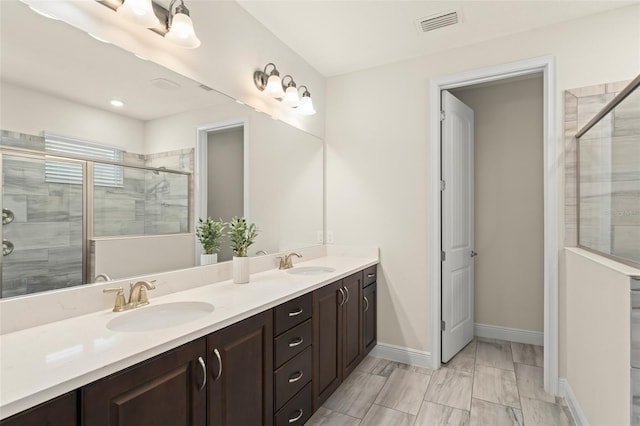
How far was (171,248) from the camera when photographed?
170cm

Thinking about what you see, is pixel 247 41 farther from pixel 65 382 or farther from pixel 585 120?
pixel 585 120

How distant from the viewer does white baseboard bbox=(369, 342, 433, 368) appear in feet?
8.77

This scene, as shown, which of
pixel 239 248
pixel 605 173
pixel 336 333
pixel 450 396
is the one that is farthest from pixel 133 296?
pixel 605 173

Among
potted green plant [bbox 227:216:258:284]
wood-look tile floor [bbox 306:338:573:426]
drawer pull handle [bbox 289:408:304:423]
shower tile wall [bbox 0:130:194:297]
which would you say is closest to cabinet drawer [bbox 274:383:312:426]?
drawer pull handle [bbox 289:408:304:423]

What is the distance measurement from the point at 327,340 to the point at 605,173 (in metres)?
1.86

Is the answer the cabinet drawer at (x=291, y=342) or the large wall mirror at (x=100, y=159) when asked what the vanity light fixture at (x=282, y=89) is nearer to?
the large wall mirror at (x=100, y=159)

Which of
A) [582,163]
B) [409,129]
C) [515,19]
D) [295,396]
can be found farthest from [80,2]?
[582,163]

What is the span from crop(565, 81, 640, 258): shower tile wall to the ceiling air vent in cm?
94

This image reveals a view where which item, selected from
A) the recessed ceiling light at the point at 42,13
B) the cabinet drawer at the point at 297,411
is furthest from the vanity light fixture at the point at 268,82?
the cabinet drawer at the point at 297,411

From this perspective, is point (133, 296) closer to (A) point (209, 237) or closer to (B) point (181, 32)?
(A) point (209, 237)

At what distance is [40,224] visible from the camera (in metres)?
1.20

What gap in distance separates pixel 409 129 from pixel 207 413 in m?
2.44

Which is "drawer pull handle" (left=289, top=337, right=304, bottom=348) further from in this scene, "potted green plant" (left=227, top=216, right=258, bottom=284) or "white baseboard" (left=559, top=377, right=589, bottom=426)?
"white baseboard" (left=559, top=377, right=589, bottom=426)

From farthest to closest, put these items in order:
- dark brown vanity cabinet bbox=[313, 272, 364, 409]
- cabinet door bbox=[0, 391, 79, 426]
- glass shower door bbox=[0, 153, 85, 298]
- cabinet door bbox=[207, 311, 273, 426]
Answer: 1. dark brown vanity cabinet bbox=[313, 272, 364, 409]
2. cabinet door bbox=[207, 311, 273, 426]
3. glass shower door bbox=[0, 153, 85, 298]
4. cabinet door bbox=[0, 391, 79, 426]
